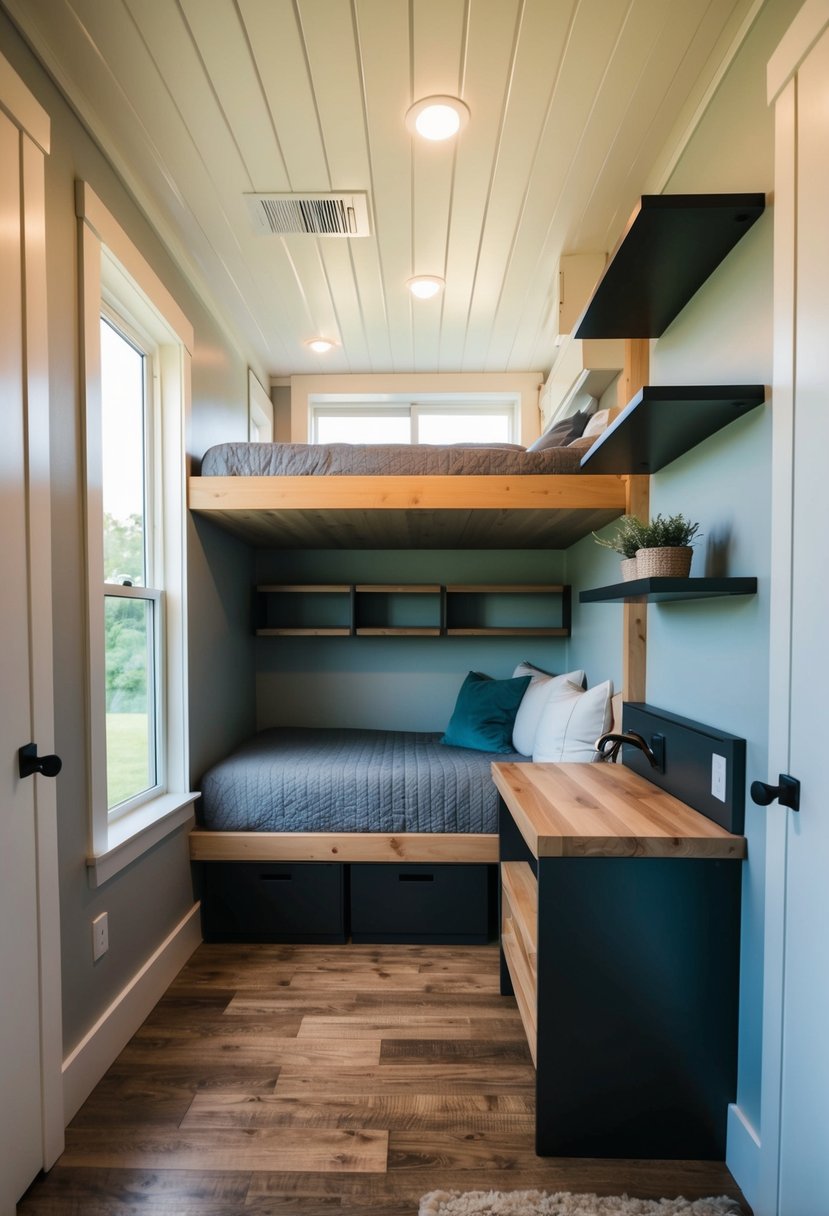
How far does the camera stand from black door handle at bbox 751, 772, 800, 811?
106 cm

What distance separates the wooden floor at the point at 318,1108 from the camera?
130 cm

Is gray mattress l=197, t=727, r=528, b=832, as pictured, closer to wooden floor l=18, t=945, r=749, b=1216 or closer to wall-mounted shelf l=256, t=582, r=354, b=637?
wooden floor l=18, t=945, r=749, b=1216

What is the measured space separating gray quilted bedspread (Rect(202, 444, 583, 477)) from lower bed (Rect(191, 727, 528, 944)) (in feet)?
3.92

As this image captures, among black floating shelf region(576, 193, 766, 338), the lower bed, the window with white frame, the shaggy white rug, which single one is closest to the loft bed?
black floating shelf region(576, 193, 766, 338)

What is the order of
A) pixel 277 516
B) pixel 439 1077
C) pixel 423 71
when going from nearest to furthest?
pixel 423 71, pixel 439 1077, pixel 277 516

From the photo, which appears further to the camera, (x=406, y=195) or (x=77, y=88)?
(x=406, y=195)

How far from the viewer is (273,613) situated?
350cm

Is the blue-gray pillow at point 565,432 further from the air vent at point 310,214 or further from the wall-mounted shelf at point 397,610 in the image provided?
the wall-mounted shelf at point 397,610

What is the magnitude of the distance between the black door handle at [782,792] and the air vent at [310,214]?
6.75ft

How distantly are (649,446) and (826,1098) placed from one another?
1.41 meters

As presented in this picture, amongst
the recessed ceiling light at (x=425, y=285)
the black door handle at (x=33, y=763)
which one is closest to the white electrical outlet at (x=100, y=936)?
the black door handle at (x=33, y=763)

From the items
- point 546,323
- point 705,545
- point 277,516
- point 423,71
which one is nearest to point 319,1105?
point 705,545

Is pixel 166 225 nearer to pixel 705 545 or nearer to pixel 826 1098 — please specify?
pixel 705 545

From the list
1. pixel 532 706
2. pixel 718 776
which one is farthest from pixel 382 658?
pixel 718 776
